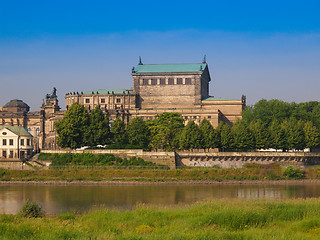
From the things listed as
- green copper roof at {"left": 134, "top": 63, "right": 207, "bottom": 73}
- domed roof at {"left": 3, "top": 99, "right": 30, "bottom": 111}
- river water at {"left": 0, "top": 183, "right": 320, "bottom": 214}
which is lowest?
river water at {"left": 0, "top": 183, "right": 320, "bottom": 214}

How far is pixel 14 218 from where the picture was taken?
135 ft

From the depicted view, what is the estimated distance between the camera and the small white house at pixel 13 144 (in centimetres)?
9775

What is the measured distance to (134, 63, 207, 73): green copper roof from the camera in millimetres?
130125

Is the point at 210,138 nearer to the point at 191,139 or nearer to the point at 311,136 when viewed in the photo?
the point at 191,139

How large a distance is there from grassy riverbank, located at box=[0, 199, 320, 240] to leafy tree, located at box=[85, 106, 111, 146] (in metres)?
55.5

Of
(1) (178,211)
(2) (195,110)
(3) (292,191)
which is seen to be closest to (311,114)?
(2) (195,110)

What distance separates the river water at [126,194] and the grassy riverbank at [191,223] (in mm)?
12566

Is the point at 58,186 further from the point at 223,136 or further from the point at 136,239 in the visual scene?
the point at 136,239

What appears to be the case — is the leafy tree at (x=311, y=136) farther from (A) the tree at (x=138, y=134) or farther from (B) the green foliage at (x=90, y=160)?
(B) the green foliage at (x=90, y=160)

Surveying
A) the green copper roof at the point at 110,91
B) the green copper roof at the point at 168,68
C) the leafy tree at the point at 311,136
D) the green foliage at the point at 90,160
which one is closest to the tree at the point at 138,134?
the green foliage at the point at 90,160

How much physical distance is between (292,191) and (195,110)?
2048 inches

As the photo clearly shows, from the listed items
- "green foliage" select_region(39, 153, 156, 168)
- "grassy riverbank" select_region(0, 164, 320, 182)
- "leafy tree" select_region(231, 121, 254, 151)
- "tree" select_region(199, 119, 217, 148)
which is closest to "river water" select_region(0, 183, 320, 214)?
"grassy riverbank" select_region(0, 164, 320, 182)

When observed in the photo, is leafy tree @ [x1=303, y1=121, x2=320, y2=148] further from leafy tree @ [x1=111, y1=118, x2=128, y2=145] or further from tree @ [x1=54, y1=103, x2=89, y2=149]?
tree @ [x1=54, y1=103, x2=89, y2=149]

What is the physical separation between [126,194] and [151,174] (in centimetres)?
1915
